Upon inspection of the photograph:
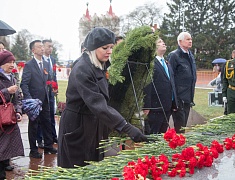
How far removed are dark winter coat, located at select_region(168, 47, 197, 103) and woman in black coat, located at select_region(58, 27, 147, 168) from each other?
2811 mm

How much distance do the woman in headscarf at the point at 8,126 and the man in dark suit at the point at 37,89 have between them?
1054 millimetres

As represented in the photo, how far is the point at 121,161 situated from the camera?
208 cm

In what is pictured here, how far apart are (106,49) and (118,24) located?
4455 cm

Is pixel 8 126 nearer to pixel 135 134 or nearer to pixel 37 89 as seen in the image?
pixel 37 89

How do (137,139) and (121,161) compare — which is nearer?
(121,161)

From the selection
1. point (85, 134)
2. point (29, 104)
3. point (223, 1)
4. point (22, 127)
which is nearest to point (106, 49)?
point (85, 134)

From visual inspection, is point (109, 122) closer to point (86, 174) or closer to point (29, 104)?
point (86, 174)

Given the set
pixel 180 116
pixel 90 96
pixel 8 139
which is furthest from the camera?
pixel 180 116

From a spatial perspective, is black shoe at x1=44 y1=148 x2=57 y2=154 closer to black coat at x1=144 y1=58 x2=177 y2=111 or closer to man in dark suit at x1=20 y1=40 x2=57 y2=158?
man in dark suit at x1=20 y1=40 x2=57 y2=158

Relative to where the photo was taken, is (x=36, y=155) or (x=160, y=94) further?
(x=36, y=155)

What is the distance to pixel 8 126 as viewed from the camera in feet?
13.5

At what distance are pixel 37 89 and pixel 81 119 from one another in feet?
10.1

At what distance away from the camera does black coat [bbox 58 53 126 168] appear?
250 cm

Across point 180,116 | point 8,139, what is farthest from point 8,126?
point 180,116
